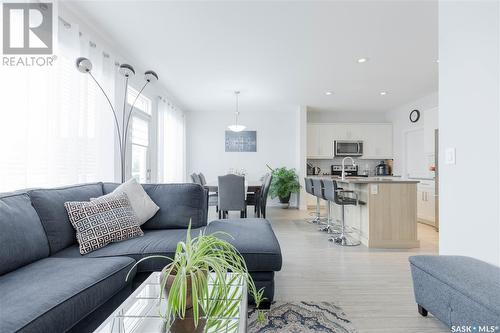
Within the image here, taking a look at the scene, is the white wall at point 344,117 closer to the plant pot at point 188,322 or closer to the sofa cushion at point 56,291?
the sofa cushion at point 56,291

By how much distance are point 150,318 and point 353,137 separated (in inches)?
265

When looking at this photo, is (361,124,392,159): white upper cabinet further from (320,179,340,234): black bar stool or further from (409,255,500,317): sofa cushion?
(409,255,500,317): sofa cushion

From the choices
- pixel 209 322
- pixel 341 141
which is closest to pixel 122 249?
pixel 209 322

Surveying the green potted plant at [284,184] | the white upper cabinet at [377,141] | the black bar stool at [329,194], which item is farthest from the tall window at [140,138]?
the white upper cabinet at [377,141]

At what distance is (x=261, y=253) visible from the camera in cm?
179

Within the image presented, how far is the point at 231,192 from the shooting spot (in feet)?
13.0

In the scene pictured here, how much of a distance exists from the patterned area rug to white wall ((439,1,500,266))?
3.32ft

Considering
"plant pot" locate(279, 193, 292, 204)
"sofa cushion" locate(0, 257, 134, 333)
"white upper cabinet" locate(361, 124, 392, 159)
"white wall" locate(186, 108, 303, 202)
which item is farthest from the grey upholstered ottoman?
"white upper cabinet" locate(361, 124, 392, 159)

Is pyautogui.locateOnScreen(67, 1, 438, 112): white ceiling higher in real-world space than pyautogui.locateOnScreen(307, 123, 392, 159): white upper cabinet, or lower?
higher

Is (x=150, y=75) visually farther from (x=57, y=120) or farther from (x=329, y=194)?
(x=329, y=194)

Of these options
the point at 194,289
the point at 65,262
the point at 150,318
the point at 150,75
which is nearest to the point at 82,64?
the point at 150,75

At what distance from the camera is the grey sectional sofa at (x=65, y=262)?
3.54 ft

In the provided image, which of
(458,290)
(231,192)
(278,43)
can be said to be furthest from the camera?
(231,192)

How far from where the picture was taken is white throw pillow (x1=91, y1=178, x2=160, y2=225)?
2.23 metres
